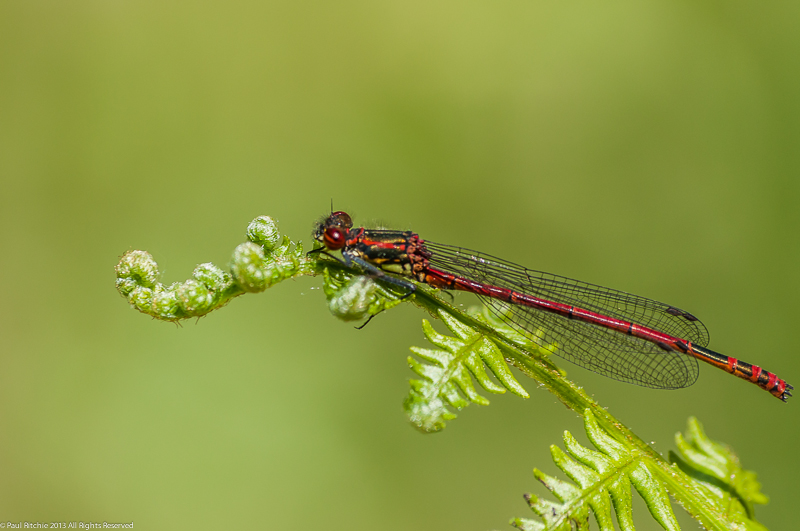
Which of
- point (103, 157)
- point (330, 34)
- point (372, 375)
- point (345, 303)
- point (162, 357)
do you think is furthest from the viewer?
point (330, 34)

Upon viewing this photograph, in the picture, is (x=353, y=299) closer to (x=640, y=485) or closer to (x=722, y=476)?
(x=640, y=485)

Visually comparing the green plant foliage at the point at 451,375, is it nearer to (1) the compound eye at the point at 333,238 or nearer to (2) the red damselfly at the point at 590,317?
(1) the compound eye at the point at 333,238

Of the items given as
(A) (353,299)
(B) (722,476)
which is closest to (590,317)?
(B) (722,476)

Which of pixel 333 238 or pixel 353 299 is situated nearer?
pixel 353 299

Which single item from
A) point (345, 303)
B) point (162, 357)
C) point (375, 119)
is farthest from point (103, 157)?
point (345, 303)

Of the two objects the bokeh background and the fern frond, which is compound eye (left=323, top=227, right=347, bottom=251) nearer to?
the fern frond

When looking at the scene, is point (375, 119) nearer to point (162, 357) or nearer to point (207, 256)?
point (207, 256)

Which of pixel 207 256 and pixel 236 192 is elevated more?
pixel 236 192
